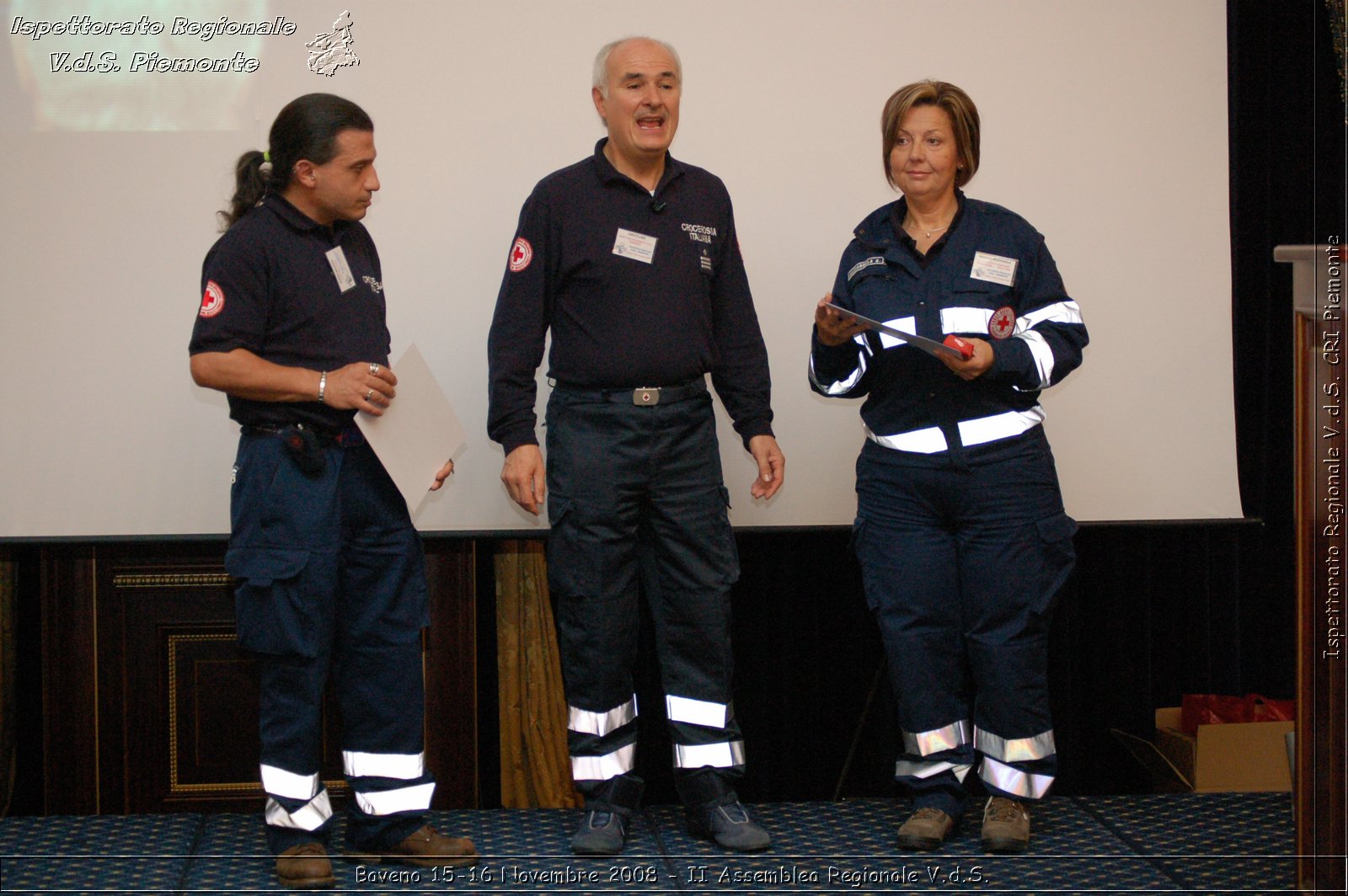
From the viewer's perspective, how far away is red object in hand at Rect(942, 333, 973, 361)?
7.88 feet

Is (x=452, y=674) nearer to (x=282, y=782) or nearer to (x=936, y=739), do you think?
(x=282, y=782)

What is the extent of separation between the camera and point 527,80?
304 cm

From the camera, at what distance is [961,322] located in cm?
256

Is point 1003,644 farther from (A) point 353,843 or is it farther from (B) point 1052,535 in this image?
(A) point 353,843

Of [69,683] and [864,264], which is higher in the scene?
[864,264]

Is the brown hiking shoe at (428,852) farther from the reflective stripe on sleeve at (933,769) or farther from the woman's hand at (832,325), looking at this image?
the woman's hand at (832,325)

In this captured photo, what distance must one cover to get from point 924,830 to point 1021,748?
260 mm

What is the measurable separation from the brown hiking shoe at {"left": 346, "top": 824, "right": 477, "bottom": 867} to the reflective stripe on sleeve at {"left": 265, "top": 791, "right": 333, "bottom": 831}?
0.44 feet

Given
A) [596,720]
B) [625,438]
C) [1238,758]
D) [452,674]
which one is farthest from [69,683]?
[1238,758]

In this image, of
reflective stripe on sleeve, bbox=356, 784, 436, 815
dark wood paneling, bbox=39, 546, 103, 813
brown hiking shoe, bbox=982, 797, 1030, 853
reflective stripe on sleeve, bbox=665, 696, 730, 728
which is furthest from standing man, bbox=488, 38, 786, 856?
dark wood paneling, bbox=39, 546, 103, 813

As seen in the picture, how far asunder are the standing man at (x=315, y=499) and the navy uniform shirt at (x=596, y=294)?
251 mm

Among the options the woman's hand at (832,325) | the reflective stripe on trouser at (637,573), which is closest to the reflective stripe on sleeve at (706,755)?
the reflective stripe on trouser at (637,573)

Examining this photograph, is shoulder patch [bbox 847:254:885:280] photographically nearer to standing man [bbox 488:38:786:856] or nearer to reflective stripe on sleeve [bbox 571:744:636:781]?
standing man [bbox 488:38:786:856]

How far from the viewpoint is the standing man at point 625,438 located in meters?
2.57
